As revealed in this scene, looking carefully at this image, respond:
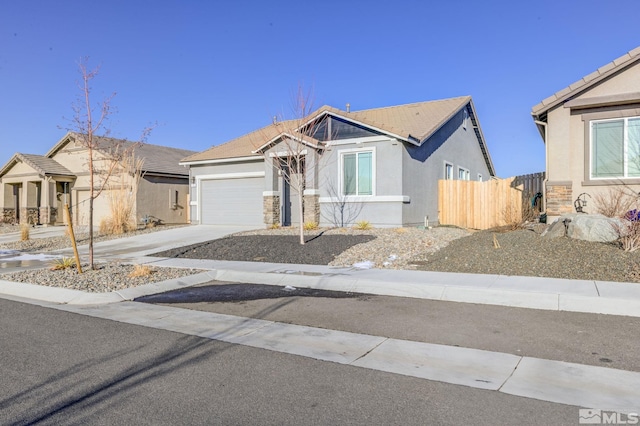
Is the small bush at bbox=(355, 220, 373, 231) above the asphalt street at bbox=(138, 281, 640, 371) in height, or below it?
above

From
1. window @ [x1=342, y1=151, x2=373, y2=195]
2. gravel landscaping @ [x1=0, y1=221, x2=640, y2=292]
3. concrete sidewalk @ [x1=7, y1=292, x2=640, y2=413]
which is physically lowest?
concrete sidewalk @ [x1=7, y1=292, x2=640, y2=413]

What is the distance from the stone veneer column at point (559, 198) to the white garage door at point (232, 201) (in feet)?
40.6

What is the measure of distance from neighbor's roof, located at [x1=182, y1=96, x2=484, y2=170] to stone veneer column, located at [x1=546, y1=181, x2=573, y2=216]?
534cm

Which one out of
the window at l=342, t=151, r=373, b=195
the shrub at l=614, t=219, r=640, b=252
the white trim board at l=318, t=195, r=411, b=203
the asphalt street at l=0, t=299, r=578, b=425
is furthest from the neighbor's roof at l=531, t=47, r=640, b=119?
the asphalt street at l=0, t=299, r=578, b=425

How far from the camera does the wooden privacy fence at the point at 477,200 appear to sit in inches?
792

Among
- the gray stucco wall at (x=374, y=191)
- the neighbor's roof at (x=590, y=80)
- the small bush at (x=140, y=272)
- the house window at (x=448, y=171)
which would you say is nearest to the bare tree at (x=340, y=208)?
the gray stucco wall at (x=374, y=191)

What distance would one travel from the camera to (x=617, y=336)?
19.8 feet

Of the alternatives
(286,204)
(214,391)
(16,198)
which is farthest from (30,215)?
(214,391)

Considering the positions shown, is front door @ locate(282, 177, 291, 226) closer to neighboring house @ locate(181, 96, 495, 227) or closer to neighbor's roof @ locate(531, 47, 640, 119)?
neighboring house @ locate(181, 96, 495, 227)

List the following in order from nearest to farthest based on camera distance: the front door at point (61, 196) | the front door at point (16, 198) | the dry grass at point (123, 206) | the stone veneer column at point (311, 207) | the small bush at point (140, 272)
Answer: the small bush at point (140, 272) < the stone veneer column at point (311, 207) < the dry grass at point (123, 206) < the front door at point (61, 196) < the front door at point (16, 198)

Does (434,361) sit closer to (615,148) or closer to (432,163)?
(615,148)

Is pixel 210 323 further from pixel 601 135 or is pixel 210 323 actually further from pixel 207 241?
pixel 601 135

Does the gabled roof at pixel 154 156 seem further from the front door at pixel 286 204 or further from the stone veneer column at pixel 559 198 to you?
the stone veneer column at pixel 559 198

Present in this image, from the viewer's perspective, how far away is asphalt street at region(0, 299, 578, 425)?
13.0 feet
